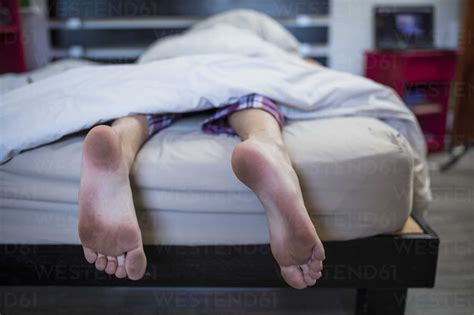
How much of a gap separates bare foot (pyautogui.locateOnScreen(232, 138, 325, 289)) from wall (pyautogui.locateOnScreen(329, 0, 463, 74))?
7.32 feet

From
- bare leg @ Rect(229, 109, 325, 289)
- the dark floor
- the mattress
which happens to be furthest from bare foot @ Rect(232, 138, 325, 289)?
the dark floor

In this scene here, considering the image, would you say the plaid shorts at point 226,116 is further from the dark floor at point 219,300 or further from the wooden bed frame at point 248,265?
the dark floor at point 219,300

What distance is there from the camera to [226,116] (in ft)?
3.63

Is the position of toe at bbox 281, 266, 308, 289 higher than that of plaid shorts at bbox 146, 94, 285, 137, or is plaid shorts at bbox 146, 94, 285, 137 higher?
plaid shorts at bbox 146, 94, 285, 137

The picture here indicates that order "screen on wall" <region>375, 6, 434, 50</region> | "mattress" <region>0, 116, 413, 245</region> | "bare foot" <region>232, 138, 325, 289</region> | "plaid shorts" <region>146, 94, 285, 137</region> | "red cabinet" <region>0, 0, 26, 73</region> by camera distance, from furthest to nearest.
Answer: "screen on wall" <region>375, 6, 434, 50</region>, "red cabinet" <region>0, 0, 26, 73</region>, "plaid shorts" <region>146, 94, 285, 137</region>, "mattress" <region>0, 116, 413, 245</region>, "bare foot" <region>232, 138, 325, 289</region>

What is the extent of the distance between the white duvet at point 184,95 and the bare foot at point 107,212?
19 centimetres

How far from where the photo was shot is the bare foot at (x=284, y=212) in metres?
0.74

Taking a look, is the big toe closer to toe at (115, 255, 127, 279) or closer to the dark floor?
toe at (115, 255, 127, 279)

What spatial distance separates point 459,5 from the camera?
292 centimetres

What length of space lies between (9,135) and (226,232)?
507mm

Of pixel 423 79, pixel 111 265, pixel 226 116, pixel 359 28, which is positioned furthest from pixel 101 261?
pixel 359 28

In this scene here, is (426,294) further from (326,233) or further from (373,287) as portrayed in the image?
(326,233)

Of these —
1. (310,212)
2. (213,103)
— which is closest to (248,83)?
(213,103)

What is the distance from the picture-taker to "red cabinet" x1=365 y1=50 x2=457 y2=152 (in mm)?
2535
